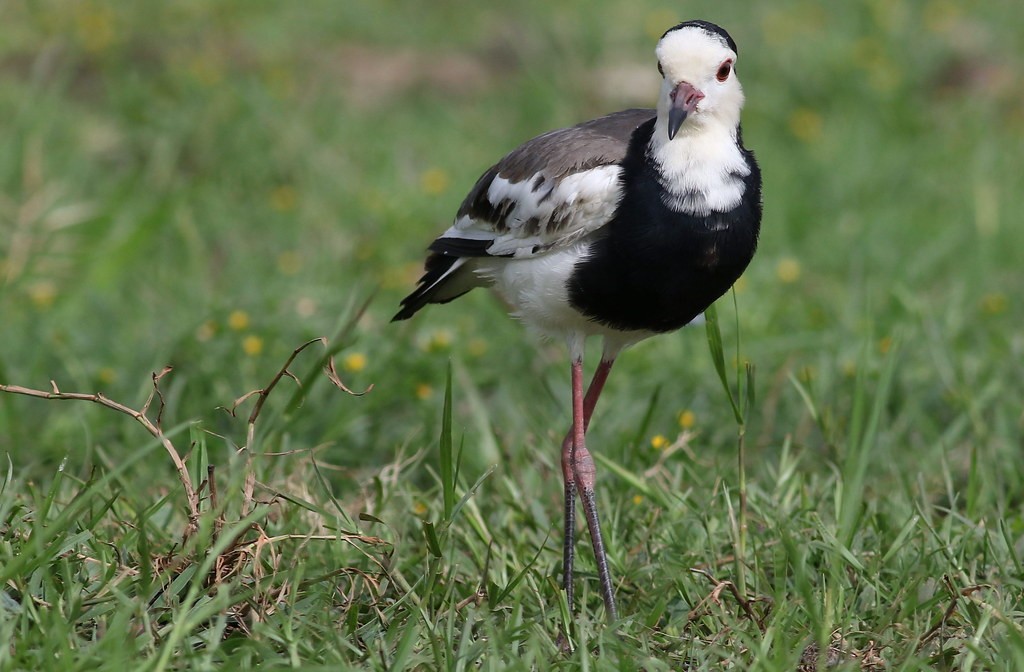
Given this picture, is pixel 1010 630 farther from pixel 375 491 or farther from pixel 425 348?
pixel 425 348

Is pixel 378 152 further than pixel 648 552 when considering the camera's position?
Yes

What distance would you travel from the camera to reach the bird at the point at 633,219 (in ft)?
10.0

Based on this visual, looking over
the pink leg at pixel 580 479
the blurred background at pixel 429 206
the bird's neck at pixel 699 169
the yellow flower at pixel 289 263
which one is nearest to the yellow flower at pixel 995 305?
the blurred background at pixel 429 206

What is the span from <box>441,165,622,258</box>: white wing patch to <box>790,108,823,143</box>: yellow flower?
3.92m

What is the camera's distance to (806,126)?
23.2ft

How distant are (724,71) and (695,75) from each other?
0.09 metres

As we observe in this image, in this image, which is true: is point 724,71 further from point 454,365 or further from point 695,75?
point 454,365

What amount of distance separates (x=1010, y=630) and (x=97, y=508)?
2.21 m

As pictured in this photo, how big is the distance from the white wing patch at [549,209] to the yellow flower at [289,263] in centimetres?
216

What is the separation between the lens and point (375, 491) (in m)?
3.56

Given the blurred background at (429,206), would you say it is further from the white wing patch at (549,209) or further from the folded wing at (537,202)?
the white wing patch at (549,209)

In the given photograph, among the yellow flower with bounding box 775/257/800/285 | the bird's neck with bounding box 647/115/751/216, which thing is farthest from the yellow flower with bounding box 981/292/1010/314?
the bird's neck with bounding box 647/115/751/216

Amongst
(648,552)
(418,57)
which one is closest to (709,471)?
(648,552)

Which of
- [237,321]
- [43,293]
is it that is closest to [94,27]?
[43,293]
